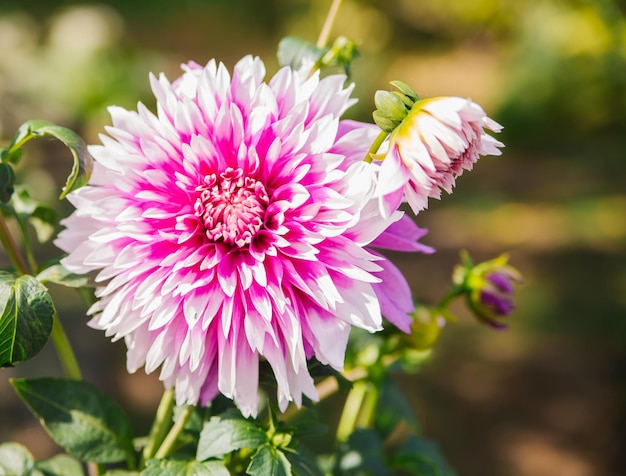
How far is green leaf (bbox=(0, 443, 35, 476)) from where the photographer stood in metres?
0.51

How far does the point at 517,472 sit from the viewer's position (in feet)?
6.66

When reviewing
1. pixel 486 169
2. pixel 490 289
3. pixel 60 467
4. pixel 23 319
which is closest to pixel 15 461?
pixel 60 467

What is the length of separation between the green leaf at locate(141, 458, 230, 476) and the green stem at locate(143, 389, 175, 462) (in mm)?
36

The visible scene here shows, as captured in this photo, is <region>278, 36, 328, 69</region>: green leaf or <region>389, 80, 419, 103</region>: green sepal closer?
<region>389, 80, 419, 103</region>: green sepal

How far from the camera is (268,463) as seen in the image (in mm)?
429

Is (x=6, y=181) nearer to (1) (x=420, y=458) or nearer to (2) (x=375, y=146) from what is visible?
(2) (x=375, y=146)

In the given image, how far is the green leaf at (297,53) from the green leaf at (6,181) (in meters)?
0.19

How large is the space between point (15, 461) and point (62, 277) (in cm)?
15

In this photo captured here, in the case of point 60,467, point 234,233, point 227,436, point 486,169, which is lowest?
point 486,169

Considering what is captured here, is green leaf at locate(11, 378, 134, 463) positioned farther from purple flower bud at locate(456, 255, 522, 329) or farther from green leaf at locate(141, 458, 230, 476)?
purple flower bud at locate(456, 255, 522, 329)

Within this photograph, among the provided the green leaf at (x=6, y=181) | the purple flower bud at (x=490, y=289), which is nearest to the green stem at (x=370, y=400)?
the purple flower bud at (x=490, y=289)

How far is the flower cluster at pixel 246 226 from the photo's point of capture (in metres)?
0.40

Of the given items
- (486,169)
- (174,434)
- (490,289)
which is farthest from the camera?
(486,169)

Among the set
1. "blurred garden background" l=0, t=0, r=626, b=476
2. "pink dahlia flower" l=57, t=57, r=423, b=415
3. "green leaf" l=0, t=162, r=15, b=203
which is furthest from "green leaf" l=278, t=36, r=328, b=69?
"blurred garden background" l=0, t=0, r=626, b=476
